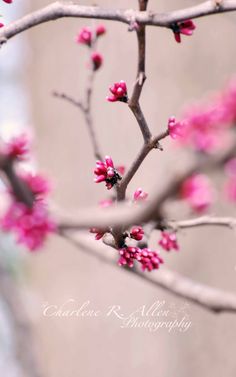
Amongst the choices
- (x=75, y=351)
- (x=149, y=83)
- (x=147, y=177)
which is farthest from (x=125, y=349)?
(x=149, y=83)

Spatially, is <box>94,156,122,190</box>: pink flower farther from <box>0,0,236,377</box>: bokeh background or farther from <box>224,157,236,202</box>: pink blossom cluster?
<box>0,0,236,377</box>: bokeh background

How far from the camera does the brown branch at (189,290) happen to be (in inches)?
50.9

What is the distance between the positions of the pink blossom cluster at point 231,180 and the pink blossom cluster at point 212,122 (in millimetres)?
20

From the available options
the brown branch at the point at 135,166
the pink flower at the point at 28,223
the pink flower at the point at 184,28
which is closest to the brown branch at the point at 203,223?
the brown branch at the point at 135,166

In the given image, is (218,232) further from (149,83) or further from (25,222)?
(25,222)

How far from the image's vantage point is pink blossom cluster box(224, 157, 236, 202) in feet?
1.84

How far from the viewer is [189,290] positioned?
1520mm

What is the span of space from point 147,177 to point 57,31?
1.56 m

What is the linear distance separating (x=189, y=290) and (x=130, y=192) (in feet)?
5.00

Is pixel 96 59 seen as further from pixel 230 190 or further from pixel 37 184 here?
pixel 230 190

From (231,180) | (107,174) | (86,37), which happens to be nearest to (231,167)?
(231,180)

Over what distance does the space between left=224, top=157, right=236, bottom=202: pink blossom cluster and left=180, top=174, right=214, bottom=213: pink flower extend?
0.11ft

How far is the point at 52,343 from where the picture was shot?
12.5 feet

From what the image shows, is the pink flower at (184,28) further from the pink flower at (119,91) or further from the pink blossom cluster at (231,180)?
the pink blossom cluster at (231,180)
